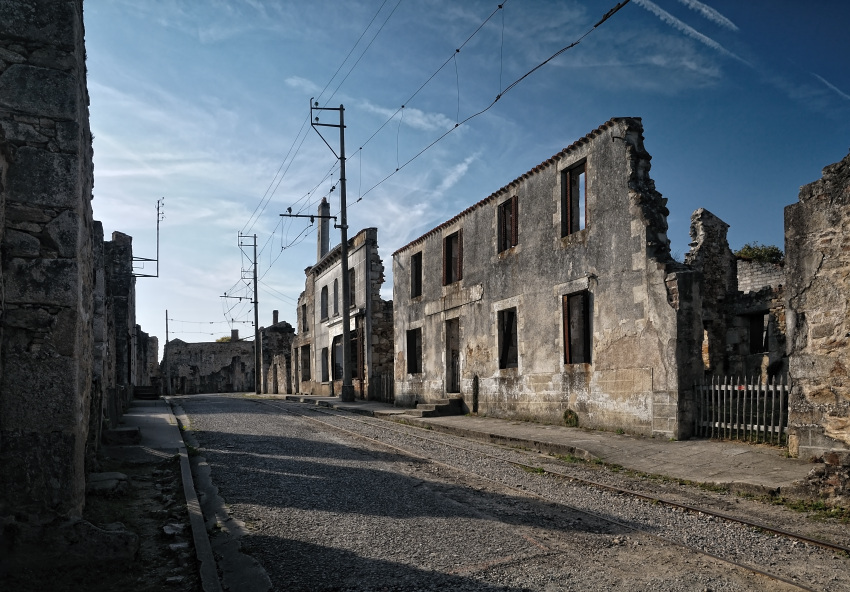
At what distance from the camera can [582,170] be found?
→ 15.1 m

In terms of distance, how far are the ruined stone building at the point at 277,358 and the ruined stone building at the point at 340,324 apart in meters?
1.61

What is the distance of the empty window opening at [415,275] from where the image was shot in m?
23.8

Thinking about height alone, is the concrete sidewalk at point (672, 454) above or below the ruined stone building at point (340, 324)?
below

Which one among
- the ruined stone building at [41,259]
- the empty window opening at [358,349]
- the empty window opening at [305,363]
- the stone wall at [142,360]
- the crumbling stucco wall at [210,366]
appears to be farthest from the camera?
the crumbling stucco wall at [210,366]

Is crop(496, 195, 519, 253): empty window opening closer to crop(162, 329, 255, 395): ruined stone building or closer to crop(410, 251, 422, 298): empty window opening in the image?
crop(410, 251, 422, 298): empty window opening

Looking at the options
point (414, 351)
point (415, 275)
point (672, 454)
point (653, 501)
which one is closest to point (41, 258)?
point (653, 501)

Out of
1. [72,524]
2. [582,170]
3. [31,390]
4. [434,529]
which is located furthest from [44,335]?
[582,170]

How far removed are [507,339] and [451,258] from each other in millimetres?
4361

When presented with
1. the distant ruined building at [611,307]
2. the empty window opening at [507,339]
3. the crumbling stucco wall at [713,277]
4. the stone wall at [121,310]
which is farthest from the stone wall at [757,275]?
the stone wall at [121,310]

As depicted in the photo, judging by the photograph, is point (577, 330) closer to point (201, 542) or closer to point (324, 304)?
point (201, 542)

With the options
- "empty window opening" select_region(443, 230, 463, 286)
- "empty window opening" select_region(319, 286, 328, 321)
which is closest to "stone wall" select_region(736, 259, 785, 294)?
"empty window opening" select_region(443, 230, 463, 286)

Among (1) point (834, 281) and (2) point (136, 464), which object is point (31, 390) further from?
(1) point (834, 281)

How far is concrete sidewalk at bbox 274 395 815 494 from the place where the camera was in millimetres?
8328

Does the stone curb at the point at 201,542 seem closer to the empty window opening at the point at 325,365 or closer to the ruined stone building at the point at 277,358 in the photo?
the empty window opening at the point at 325,365
